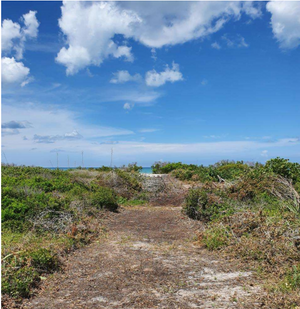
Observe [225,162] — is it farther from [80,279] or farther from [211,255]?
[80,279]

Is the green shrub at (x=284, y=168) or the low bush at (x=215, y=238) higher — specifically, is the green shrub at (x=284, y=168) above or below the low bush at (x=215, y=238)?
above

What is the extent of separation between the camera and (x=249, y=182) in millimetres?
12836

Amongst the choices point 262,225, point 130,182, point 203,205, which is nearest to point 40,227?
point 203,205

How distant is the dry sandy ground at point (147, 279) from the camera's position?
496 cm

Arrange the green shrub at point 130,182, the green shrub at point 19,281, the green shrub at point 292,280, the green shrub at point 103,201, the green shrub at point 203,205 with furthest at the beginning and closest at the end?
the green shrub at point 130,182, the green shrub at point 103,201, the green shrub at point 203,205, the green shrub at point 292,280, the green shrub at point 19,281

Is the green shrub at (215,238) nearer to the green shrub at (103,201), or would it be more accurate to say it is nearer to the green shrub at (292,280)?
the green shrub at (292,280)

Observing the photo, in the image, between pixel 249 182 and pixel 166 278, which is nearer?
pixel 166 278

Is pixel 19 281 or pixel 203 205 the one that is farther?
pixel 203 205

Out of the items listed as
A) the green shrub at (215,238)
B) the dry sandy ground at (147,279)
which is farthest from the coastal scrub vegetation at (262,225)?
the dry sandy ground at (147,279)

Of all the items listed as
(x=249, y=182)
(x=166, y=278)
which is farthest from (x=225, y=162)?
(x=166, y=278)

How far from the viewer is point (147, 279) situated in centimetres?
584

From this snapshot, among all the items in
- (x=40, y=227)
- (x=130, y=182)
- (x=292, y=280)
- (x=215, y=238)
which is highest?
(x=130, y=182)

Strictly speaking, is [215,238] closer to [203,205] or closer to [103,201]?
[203,205]

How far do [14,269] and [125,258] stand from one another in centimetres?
236
